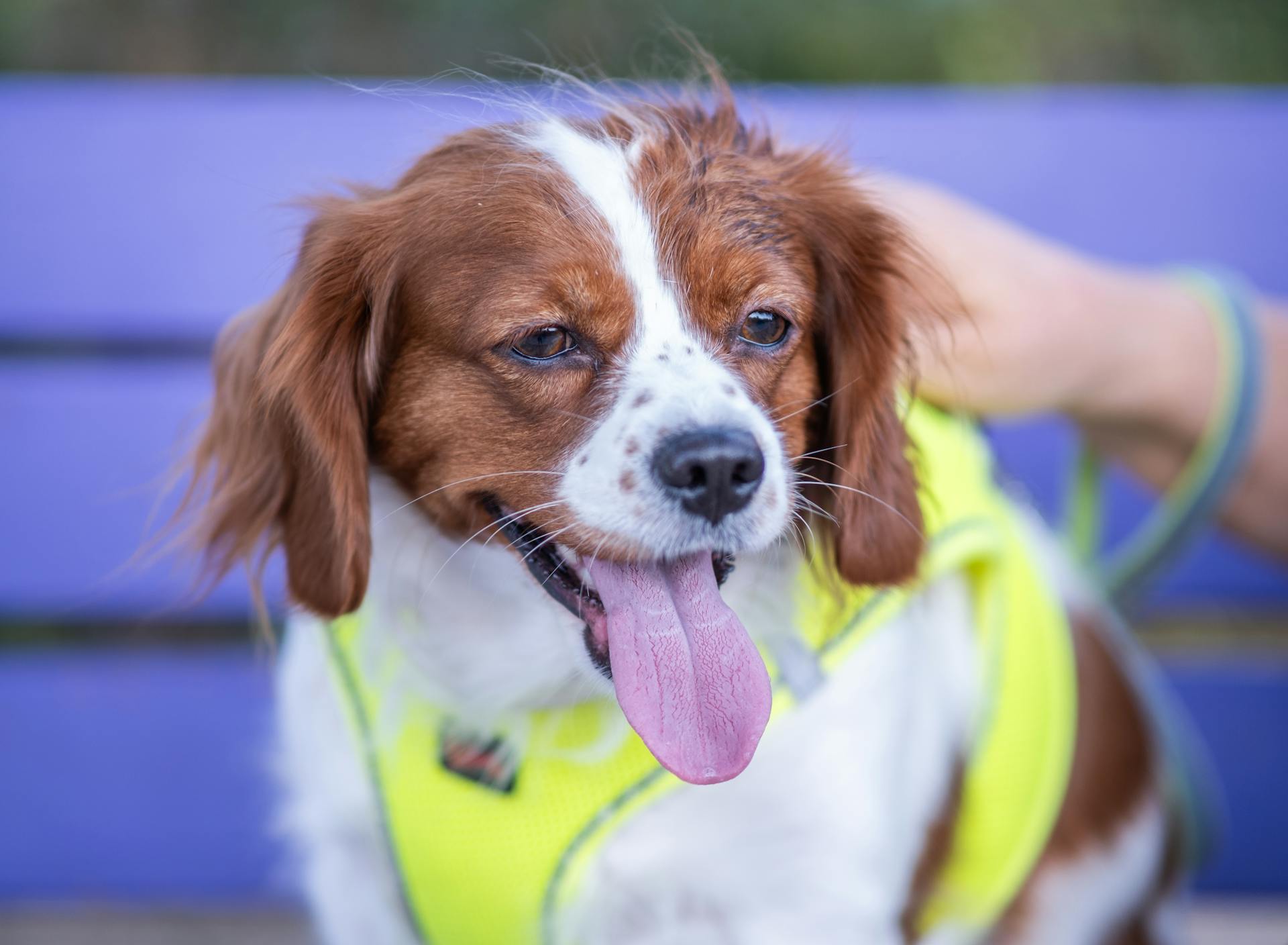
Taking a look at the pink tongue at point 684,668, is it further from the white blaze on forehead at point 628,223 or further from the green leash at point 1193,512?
the green leash at point 1193,512

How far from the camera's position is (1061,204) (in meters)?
2.76

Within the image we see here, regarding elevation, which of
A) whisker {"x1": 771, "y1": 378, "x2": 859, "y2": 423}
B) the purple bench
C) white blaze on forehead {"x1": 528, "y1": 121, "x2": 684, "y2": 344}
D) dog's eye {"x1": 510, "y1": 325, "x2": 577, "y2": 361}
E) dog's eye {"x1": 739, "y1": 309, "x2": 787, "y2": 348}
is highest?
white blaze on forehead {"x1": 528, "y1": 121, "x2": 684, "y2": 344}

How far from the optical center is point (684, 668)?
145cm

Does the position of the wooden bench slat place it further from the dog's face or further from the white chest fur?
the white chest fur

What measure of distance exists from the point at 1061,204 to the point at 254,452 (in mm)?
1929

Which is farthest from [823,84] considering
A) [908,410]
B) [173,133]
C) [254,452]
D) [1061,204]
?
[254,452]

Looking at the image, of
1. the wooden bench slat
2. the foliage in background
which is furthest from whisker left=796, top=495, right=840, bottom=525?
the foliage in background

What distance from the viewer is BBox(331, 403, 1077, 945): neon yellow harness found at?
160 centimetres

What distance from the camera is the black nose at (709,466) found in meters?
1.40

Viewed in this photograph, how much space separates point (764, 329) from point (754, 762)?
1.84 ft

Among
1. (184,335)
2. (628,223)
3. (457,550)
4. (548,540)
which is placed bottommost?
(184,335)

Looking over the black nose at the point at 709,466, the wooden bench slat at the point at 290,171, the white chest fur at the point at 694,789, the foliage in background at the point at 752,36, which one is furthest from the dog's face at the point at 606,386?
the foliage in background at the point at 752,36

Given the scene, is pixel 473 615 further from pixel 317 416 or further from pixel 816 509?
pixel 816 509

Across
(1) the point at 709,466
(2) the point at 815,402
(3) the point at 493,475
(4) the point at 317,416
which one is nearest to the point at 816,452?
(2) the point at 815,402
